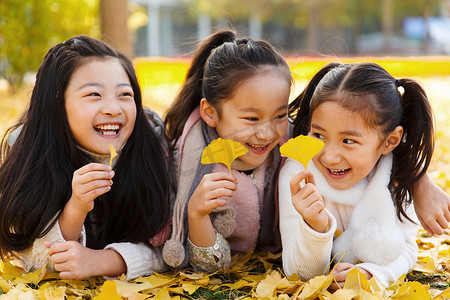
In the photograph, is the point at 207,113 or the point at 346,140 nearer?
the point at 346,140

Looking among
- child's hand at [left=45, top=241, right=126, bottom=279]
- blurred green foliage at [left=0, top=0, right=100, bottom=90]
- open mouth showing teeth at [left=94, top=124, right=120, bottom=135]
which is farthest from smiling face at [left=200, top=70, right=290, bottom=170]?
blurred green foliage at [left=0, top=0, right=100, bottom=90]

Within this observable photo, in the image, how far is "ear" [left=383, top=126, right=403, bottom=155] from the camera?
2.17 meters

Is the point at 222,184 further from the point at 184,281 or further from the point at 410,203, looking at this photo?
the point at 410,203

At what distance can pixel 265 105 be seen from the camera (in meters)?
2.21

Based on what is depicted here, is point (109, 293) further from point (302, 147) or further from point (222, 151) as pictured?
point (302, 147)

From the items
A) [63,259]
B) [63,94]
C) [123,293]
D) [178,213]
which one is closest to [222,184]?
[178,213]

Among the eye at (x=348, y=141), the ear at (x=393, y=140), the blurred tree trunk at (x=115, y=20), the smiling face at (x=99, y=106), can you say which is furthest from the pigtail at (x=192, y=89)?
the blurred tree trunk at (x=115, y=20)

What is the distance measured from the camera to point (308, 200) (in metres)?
1.85

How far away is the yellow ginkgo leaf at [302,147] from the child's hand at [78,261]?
2.88 ft

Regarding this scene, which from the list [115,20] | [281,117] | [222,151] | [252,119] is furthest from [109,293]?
[115,20]

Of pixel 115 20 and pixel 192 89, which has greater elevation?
pixel 115 20

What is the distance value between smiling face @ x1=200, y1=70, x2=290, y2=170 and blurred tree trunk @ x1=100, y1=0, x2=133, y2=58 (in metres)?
4.26

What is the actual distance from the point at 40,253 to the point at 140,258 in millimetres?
406

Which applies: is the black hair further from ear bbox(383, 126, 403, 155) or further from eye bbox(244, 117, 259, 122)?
ear bbox(383, 126, 403, 155)
